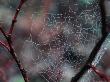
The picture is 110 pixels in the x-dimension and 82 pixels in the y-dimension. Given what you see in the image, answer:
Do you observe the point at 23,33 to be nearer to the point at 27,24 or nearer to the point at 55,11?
the point at 27,24

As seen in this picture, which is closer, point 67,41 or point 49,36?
point 67,41

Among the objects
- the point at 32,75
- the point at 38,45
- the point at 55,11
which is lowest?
the point at 32,75

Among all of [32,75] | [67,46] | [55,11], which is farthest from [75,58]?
[55,11]

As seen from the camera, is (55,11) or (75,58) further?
(55,11)

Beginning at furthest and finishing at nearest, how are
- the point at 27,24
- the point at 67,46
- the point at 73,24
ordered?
1. the point at 27,24
2. the point at 73,24
3. the point at 67,46

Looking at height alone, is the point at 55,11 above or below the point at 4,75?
above

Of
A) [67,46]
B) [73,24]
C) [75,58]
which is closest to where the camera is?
[75,58]

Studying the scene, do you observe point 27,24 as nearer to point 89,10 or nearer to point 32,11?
point 32,11
